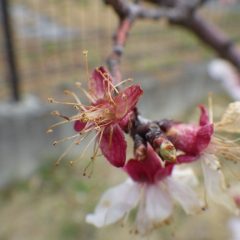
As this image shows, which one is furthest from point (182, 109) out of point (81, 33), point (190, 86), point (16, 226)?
point (16, 226)

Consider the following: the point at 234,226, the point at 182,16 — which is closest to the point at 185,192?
the point at 182,16

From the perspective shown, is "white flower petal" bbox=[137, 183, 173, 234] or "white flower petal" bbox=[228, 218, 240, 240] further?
"white flower petal" bbox=[228, 218, 240, 240]

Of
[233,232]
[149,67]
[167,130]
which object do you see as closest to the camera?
[167,130]

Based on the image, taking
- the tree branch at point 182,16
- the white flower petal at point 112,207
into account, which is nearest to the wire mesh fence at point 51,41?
the tree branch at point 182,16

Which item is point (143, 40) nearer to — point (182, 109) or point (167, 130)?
point (182, 109)

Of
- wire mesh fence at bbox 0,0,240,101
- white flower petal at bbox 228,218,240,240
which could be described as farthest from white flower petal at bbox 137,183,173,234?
wire mesh fence at bbox 0,0,240,101

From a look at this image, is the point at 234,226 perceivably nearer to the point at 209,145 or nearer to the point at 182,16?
the point at 182,16

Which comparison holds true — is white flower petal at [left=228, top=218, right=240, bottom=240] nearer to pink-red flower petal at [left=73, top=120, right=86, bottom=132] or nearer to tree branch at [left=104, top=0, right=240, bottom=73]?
tree branch at [left=104, top=0, right=240, bottom=73]
